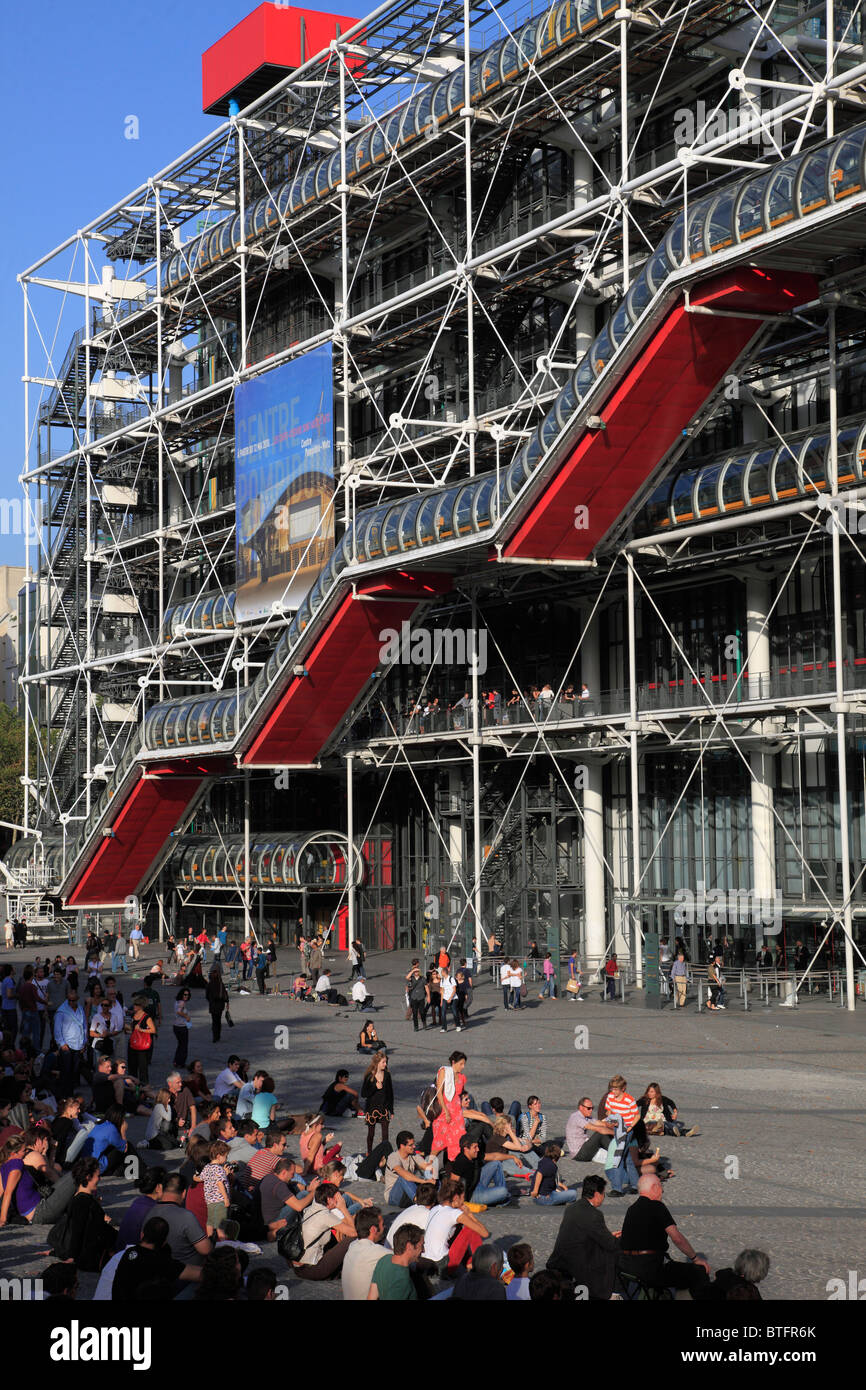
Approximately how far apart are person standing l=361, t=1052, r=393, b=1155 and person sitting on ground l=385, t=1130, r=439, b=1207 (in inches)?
42.7

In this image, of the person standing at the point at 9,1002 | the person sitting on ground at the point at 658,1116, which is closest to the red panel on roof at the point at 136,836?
the person standing at the point at 9,1002

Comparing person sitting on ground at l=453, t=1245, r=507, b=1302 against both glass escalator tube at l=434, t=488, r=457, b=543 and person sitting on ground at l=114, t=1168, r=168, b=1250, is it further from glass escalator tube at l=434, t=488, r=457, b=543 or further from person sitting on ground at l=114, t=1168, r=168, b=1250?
glass escalator tube at l=434, t=488, r=457, b=543

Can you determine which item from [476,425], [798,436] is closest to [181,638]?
[476,425]

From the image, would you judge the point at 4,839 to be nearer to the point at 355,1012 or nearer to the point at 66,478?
the point at 66,478

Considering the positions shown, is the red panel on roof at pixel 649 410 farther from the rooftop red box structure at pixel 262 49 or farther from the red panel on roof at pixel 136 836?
the rooftop red box structure at pixel 262 49

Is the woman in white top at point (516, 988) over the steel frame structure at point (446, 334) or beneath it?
beneath

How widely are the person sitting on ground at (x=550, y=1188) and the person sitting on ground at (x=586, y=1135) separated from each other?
1.06 meters

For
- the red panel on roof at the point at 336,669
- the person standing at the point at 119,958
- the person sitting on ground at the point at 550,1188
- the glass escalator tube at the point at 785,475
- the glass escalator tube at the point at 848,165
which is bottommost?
the person sitting on ground at the point at 550,1188

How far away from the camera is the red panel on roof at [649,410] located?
26.7m

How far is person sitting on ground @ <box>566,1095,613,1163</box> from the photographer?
1452 centimetres

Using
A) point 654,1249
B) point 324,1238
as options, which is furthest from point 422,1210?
point 654,1249

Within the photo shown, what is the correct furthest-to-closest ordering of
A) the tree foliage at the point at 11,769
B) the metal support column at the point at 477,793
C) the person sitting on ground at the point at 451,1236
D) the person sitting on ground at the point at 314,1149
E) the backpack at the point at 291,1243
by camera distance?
Answer: the tree foliage at the point at 11,769 → the metal support column at the point at 477,793 → the person sitting on ground at the point at 314,1149 → the backpack at the point at 291,1243 → the person sitting on ground at the point at 451,1236

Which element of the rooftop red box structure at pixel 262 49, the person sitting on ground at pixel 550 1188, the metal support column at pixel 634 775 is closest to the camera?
the person sitting on ground at pixel 550 1188

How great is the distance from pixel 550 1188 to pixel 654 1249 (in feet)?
12.0
